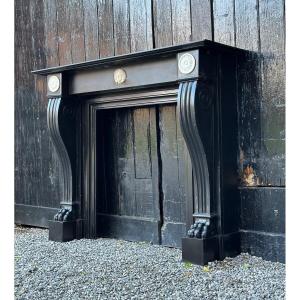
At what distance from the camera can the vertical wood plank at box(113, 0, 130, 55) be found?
12.7ft

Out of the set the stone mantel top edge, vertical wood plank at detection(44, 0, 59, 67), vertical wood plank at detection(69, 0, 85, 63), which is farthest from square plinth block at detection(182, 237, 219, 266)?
vertical wood plank at detection(44, 0, 59, 67)

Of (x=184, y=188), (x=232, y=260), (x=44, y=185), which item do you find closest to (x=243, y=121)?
(x=184, y=188)

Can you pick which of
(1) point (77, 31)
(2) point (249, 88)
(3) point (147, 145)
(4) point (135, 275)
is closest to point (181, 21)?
(2) point (249, 88)

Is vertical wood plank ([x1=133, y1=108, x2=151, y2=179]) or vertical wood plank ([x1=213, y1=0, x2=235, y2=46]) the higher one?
vertical wood plank ([x1=213, y1=0, x2=235, y2=46])

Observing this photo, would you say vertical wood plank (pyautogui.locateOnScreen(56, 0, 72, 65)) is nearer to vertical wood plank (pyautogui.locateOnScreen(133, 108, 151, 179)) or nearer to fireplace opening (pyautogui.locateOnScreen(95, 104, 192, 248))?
fireplace opening (pyautogui.locateOnScreen(95, 104, 192, 248))

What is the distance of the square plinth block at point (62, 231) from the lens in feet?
13.0

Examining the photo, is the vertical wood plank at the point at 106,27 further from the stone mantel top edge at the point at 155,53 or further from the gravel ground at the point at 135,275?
the gravel ground at the point at 135,275

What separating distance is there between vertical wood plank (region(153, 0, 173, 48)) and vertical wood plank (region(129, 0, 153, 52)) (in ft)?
A: 0.17

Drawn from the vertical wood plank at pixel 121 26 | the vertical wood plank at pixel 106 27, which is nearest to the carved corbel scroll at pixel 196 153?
the vertical wood plank at pixel 121 26

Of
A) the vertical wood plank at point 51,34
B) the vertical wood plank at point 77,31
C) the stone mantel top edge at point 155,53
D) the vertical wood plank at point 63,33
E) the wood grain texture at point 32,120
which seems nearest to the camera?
the stone mantel top edge at point 155,53

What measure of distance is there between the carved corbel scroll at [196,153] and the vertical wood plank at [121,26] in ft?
3.44

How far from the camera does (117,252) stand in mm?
3486

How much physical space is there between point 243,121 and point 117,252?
1379 mm

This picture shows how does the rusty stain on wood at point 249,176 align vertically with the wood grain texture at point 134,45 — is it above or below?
below
